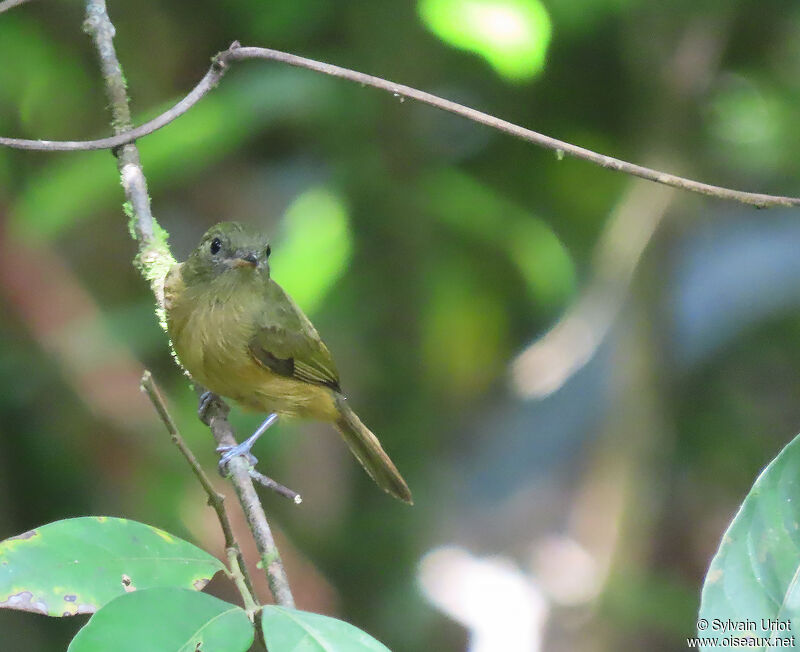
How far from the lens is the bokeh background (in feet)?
12.6

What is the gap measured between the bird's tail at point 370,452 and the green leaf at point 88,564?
6.99ft

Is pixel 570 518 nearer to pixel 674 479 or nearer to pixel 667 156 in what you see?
pixel 674 479

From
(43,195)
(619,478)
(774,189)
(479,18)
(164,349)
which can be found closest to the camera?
(479,18)

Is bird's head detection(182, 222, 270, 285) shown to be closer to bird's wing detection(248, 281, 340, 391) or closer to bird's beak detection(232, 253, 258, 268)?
bird's beak detection(232, 253, 258, 268)

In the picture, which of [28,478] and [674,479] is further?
[674,479]

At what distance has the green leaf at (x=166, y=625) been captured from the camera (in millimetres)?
1348

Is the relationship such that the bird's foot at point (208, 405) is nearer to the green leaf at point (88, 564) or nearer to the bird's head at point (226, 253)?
the bird's head at point (226, 253)

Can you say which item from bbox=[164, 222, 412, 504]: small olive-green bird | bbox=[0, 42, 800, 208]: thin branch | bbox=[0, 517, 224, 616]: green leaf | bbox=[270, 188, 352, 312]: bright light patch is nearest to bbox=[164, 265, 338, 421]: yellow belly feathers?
bbox=[164, 222, 412, 504]: small olive-green bird

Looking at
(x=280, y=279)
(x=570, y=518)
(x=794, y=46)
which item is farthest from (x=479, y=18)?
(x=570, y=518)

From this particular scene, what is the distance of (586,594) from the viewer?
13.1 feet

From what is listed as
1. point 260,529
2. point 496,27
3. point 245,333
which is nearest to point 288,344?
point 245,333

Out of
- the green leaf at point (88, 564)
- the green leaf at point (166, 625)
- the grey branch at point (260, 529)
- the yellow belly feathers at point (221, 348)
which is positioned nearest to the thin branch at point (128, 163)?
the grey branch at point (260, 529)

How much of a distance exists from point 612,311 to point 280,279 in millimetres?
1546

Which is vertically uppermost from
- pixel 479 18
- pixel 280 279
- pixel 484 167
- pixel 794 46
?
pixel 794 46
